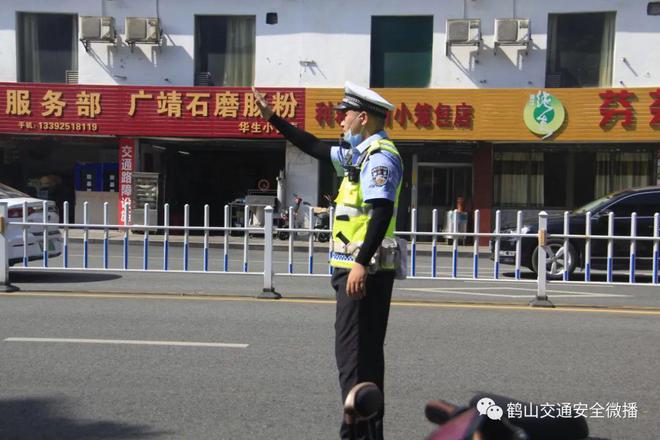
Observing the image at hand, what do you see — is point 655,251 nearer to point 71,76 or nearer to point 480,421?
point 480,421

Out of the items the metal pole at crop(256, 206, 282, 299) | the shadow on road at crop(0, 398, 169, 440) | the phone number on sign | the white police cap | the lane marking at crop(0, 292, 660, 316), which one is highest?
the phone number on sign

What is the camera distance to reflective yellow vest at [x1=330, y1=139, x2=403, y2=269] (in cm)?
368

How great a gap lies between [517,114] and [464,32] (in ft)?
8.96

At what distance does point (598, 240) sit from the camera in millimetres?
10195

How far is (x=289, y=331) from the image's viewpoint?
7.21 m

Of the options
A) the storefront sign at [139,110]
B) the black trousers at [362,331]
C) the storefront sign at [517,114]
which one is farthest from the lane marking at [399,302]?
the storefront sign at [139,110]

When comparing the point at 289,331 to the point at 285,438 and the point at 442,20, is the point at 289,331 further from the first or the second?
the point at 442,20

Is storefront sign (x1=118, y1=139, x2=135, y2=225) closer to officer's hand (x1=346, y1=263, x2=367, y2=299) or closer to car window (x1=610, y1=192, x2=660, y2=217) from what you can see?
car window (x1=610, y1=192, x2=660, y2=217)

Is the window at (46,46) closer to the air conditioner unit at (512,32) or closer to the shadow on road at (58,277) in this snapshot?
the shadow on road at (58,277)

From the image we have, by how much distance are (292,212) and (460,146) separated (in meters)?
11.9

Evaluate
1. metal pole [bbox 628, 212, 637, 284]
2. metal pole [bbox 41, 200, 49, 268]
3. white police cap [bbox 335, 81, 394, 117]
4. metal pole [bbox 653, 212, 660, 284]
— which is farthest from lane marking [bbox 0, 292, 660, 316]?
white police cap [bbox 335, 81, 394, 117]

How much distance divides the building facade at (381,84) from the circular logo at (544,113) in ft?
0.13

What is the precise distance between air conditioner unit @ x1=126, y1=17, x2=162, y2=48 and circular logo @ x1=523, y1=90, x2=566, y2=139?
35.3 ft

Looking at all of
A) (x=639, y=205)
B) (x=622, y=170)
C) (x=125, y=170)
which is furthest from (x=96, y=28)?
(x=622, y=170)
